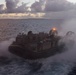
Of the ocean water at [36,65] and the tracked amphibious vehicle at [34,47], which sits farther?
the tracked amphibious vehicle at [34,47]

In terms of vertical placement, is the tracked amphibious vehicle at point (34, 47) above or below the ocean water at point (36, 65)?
above

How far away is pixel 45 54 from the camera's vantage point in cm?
3825

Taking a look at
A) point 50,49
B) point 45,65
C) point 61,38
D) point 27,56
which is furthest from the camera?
point 61,38

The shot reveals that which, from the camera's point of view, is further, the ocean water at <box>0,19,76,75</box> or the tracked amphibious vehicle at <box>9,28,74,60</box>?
the tracked amphibious vehicle at <box>9,28,74,60</box>

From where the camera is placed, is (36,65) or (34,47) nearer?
(36,65)

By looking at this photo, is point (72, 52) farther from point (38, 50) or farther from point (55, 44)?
point (38, 50)

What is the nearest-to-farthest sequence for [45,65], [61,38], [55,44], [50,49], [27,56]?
[45,65]
[27,56]
[50,49]
[55,44]
[61,38]

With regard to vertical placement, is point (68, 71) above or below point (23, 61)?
below

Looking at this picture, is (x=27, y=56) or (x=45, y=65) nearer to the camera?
(x=45, y=65)

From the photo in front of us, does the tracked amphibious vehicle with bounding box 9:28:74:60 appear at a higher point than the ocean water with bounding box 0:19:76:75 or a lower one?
higher

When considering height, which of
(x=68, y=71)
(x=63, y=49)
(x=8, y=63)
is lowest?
(x=68, y=71)

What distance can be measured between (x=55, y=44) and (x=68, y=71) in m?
10.3

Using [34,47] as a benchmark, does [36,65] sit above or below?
below

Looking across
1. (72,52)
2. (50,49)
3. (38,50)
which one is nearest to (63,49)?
(72,52)
